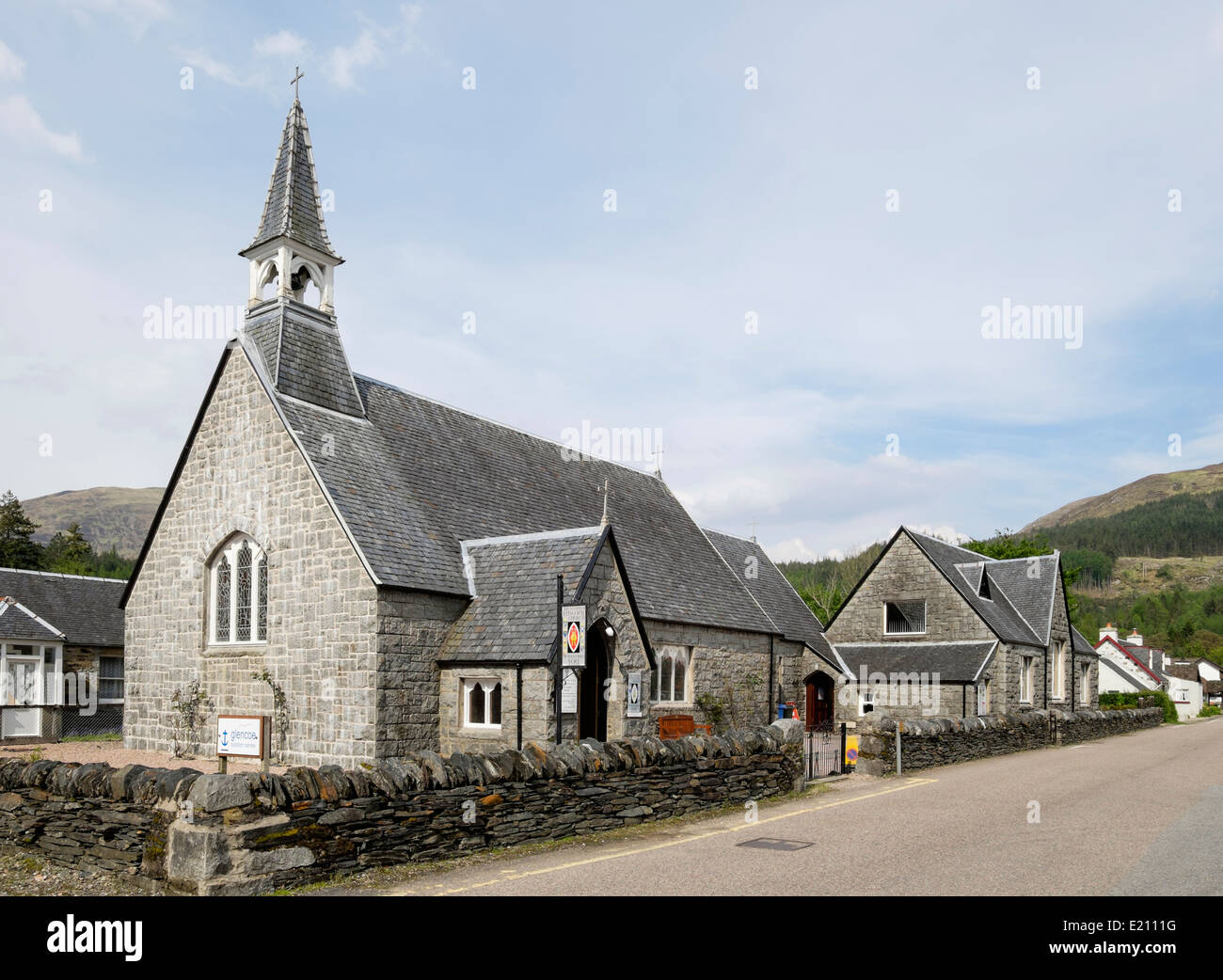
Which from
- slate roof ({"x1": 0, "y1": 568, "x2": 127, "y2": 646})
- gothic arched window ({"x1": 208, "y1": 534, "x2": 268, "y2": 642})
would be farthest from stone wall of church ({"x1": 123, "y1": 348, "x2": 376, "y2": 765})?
slate roof ({"x1": 0, "y1": 568, "x2": 127, "y2": 646})

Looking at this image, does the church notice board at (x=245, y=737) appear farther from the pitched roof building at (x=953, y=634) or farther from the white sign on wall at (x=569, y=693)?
the pitched roof building at (x=953, y=634)

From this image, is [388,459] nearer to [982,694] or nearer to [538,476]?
[538,476]

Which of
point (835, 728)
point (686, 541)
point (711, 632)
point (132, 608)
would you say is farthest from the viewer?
point (835, 728)

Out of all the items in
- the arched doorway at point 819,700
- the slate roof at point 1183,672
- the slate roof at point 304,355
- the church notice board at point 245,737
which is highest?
the slate roof at point 304,355

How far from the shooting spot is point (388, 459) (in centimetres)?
2245

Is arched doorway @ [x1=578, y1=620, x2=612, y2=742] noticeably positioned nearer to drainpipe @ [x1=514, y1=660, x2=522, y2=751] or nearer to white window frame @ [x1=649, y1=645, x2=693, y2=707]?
drainpipe @ [x1=514, y1=660, x2=522, y2=751]

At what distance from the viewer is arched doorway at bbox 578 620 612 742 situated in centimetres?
1969

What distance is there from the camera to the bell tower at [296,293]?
21.9 meters

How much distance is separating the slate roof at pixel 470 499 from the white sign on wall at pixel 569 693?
3.57 meters

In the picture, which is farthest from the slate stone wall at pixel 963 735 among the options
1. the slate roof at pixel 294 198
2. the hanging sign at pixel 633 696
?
the slate roof at pixel 294 198

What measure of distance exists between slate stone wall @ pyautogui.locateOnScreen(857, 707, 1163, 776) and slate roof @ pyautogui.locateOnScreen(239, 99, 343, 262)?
56.8 ft

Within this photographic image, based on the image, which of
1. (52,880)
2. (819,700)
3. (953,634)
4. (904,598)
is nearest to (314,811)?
(52,880)

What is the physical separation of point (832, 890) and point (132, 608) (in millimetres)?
20127

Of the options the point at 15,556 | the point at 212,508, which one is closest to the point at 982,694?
the point at 212,508
